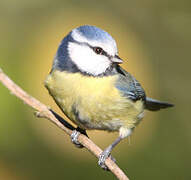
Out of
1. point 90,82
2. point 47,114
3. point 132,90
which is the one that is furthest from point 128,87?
point 47,114

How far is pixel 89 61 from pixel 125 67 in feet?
3.31

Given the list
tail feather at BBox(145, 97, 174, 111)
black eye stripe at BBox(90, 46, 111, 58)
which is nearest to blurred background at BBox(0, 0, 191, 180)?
tail feather at BBox(145, 97, 174, 111)

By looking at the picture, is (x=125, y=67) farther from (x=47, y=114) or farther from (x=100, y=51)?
(x=47, y=114)

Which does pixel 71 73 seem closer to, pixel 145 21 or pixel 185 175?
pixel 185 175

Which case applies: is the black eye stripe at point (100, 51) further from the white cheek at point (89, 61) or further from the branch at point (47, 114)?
the branch at point (47, 114)

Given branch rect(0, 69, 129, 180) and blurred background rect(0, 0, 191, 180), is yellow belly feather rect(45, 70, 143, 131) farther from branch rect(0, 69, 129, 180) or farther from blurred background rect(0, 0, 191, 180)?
blurred background rect(0, 0, 191, 180)

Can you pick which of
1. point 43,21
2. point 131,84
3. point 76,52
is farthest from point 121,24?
point 76,52

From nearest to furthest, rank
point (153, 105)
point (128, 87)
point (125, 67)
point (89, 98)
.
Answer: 1. point (89, 98)
2. point (128, 87)
3. point (153, 105)
4. point (125, 67)

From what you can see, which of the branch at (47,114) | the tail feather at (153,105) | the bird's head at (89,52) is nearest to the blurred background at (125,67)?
the tail feather at (153,105)

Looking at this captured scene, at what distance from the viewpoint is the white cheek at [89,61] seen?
7.57 ft

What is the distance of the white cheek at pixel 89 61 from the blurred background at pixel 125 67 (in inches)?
25.5

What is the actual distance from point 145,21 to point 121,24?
0.41m

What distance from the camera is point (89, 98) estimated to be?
89.2 inches

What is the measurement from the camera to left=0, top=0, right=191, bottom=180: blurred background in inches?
103
